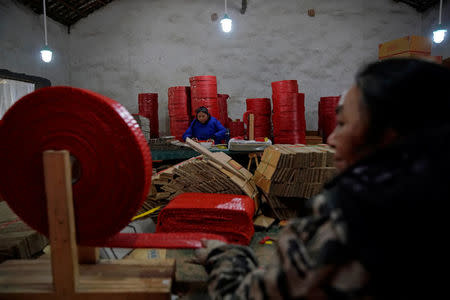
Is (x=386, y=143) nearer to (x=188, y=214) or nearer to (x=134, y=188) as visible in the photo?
(x=134, y=188)

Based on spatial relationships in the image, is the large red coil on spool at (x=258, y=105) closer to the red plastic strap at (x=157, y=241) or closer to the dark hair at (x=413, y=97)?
the red plastic strap at (x=157, y=241)

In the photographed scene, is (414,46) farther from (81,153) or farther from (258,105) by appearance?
(81,153)

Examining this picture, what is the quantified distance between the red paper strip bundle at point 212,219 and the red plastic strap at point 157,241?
1206mm

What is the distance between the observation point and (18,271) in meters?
1.46

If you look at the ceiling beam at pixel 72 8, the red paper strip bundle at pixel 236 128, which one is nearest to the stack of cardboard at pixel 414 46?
the red paper strip bundle at pixel 236 128

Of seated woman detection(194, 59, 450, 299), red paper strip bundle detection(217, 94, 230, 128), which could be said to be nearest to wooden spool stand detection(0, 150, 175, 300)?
seated woman detection(194, 59, 450, 299)

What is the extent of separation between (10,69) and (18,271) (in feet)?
22.0

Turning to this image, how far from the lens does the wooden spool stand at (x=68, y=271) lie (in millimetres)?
1187

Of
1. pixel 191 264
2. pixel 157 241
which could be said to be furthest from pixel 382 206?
pixel 191 264

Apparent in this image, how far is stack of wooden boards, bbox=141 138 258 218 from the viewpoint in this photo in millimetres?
3232

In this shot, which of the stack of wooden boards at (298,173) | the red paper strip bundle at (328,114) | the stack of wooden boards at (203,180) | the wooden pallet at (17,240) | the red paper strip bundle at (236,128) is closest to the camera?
the wooden pallet at (17,240)

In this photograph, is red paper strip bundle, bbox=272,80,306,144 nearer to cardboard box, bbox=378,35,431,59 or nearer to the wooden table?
cardboard box, bbox=378,35,431,59

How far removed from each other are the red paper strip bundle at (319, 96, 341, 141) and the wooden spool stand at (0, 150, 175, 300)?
247 inches

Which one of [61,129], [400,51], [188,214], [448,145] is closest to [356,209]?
[448,145]
